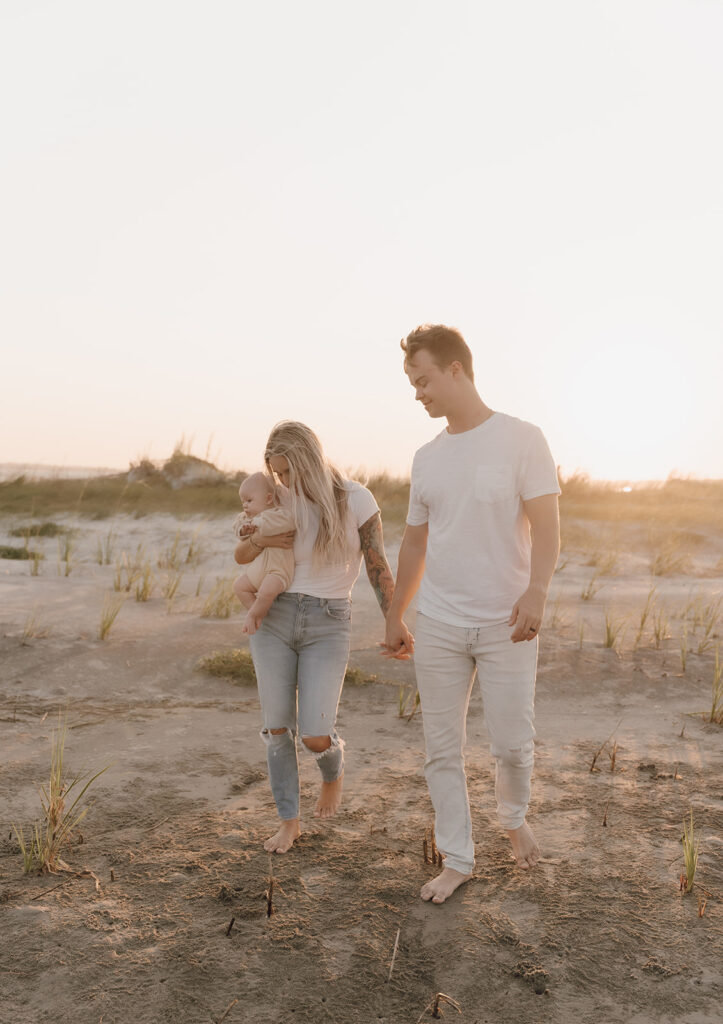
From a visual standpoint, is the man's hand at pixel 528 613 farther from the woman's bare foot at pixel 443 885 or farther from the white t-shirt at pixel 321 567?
the woman's bare foot at pixel 443 885

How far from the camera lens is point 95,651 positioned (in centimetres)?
690

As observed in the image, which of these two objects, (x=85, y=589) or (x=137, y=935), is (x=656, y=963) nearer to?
(x=137, y=935)

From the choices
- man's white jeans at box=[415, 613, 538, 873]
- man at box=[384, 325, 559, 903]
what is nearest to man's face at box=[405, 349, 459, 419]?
man at box=[384, 325, 559, 903]

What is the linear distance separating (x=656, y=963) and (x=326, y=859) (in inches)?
53.7

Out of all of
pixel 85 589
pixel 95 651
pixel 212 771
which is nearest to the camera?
pixel 212 771

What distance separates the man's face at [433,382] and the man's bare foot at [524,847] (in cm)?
175

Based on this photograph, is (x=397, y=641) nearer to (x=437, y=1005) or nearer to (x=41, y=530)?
(x=437, y=1005)

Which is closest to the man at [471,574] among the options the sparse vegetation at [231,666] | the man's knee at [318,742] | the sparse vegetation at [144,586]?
the man's knee at [318,742]

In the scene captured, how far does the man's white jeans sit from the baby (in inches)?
24.7

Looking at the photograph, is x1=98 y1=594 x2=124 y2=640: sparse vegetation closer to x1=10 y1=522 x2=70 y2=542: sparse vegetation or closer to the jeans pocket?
the jeans pocket

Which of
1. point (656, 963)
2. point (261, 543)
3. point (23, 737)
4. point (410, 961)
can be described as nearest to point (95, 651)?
point (23, 737)

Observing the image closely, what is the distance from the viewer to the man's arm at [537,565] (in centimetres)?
287

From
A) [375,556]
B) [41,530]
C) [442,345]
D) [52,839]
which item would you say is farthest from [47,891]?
[41,530]

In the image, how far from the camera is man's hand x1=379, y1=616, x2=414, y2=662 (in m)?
3.27
